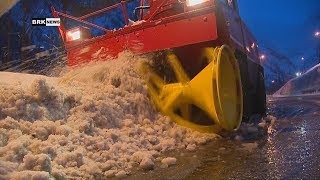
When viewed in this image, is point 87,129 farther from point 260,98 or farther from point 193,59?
point 260,98

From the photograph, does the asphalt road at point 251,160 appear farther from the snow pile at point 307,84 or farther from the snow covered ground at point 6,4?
the snow pile at point 307,84

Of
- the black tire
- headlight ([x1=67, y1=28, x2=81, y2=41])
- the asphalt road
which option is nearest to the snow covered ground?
headlight ([x1=67, y1=28, x2=81, y2=41])

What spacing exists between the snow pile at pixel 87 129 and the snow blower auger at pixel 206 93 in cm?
20

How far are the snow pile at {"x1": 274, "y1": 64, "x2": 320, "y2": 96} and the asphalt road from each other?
69.6ft

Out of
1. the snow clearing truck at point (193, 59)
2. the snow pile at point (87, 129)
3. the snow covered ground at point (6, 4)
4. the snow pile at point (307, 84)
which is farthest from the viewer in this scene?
the snow pile at point (307, 84)

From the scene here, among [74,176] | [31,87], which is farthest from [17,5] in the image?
[74,176]

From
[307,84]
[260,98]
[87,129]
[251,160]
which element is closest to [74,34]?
[87,129]

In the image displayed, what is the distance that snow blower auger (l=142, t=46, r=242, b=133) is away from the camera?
13.0 feet

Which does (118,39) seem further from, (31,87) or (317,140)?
(317,140)

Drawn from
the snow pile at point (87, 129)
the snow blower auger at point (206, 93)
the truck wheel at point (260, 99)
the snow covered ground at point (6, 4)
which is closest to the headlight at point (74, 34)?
the snow pile at point (87, 129)

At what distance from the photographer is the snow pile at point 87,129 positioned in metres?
2.68

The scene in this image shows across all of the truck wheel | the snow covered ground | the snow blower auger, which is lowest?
the truck wheel

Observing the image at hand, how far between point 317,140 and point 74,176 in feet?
8.34

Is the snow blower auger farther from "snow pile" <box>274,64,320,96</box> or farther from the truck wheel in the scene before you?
"snow pile" <box>274,64,320,96</box>
